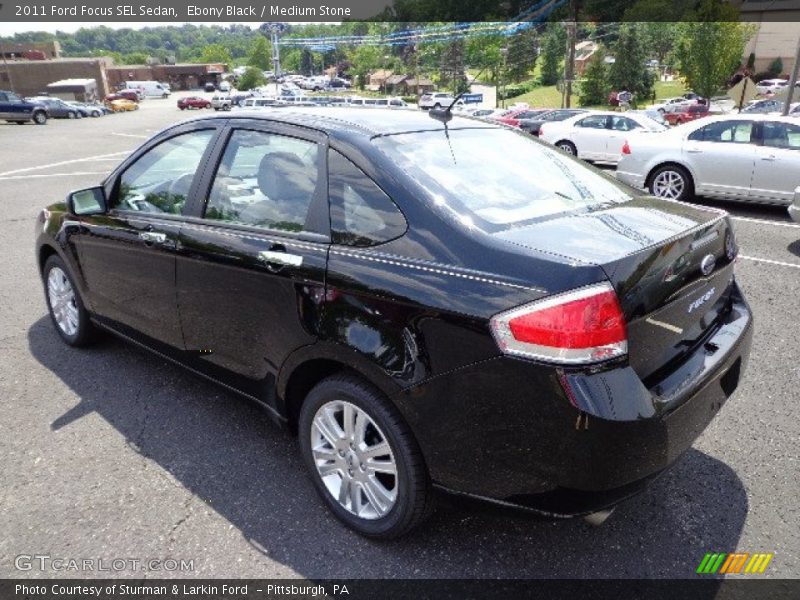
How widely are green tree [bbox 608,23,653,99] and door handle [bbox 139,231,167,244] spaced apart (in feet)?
219

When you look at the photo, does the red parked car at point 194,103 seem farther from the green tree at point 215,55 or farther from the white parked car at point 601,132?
the green tree at point 215,55

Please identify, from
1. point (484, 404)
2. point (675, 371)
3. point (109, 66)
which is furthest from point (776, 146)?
point (109, 66)

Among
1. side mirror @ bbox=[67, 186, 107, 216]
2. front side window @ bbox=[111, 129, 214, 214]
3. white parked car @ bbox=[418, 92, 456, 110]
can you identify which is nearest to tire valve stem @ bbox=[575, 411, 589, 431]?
white parked car @ bbox=[418, 92, 456, 110]

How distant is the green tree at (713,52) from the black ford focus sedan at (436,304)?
53.7 meters

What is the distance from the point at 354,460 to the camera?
2514 mm

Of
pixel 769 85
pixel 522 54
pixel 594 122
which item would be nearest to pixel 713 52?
pixel 769 85

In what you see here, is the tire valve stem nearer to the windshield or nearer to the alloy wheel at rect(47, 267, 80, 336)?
→ the windshield

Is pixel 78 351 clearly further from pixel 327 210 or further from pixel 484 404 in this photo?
pixel 484 404

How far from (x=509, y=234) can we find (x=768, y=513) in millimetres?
1744

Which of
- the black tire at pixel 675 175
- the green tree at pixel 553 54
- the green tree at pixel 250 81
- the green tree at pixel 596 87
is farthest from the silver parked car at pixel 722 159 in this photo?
the green tree at pixel 250 81

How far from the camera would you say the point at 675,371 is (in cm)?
222

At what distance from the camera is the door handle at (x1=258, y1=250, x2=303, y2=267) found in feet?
8.30

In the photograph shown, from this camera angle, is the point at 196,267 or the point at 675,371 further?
the point at 196,267

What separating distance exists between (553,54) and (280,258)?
84326mm
